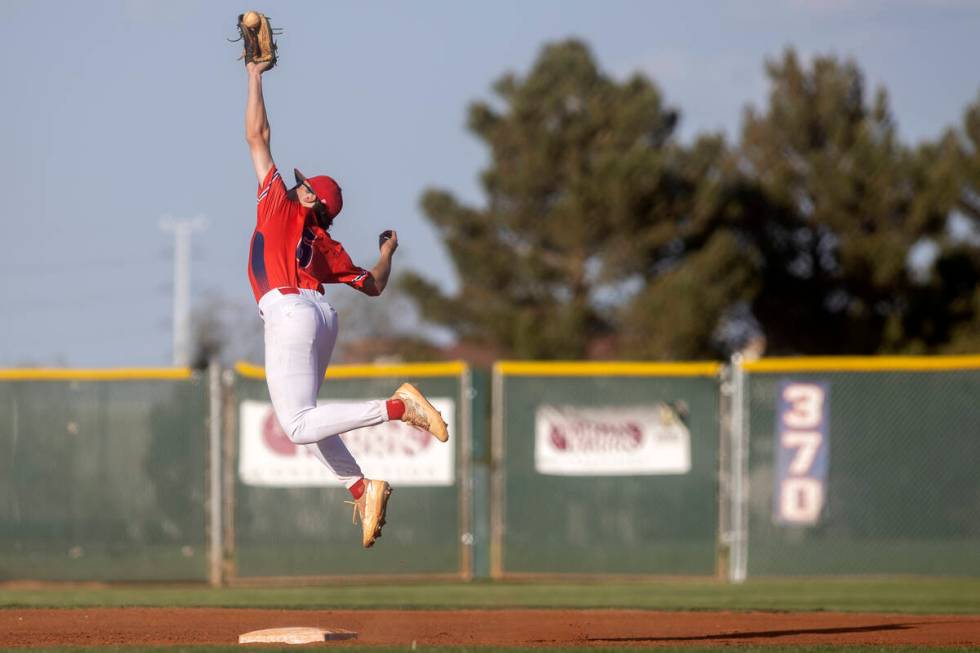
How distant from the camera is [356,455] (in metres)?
15.8

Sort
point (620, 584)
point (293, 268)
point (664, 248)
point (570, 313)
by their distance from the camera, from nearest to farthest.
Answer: point (293, 268) < point (620, 584) < point (570, 313) < point (664, 248)

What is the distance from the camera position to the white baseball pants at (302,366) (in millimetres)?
7879

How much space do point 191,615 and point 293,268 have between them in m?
3.00

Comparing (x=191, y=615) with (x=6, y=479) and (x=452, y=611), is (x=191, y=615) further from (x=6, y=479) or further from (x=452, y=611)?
(x=6, y=479)

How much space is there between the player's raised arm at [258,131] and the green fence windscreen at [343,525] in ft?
25.2

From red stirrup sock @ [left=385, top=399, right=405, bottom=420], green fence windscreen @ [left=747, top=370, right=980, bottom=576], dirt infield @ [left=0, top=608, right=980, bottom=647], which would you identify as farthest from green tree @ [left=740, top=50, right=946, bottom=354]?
red stirrup sock @ [left=385, top=399, right=405, bottom=420]

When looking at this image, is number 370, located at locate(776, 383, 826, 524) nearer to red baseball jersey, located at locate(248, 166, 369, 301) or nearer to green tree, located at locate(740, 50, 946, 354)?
red baseball jersey, located at locate(248, 166, 369, 301)

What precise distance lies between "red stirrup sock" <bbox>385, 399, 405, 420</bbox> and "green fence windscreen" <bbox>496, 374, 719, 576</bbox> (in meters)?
7.64

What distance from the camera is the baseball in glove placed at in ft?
26.8

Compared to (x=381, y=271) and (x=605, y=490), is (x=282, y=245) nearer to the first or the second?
(x=381, y=271)

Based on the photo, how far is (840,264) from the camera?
38188mm

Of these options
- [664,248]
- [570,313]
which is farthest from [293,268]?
[664,248]

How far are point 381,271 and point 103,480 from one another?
26.9 ft

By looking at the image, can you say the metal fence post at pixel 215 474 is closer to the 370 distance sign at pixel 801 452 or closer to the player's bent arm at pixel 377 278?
the 370 distance sign at pixel 801 452
